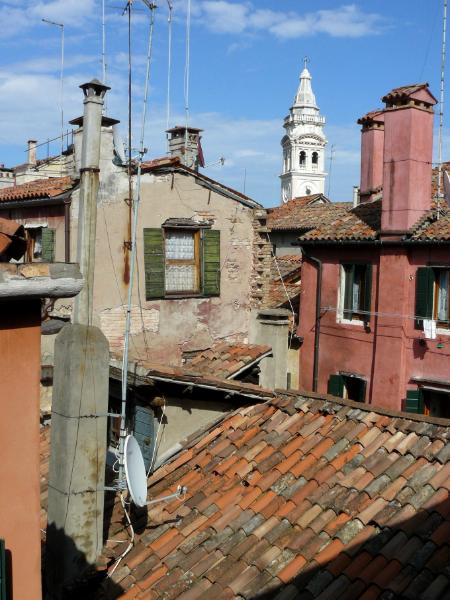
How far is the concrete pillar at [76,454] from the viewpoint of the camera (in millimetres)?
6590

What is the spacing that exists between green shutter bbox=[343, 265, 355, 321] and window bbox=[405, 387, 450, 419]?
2849 mm

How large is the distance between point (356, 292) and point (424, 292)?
242 cm

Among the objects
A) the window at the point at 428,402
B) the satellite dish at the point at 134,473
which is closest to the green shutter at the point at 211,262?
the satellite dish at the point at 134,473

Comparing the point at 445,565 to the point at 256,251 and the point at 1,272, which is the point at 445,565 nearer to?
the point at 1,272

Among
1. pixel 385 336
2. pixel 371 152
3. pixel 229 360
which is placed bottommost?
Result: pixel 385 336

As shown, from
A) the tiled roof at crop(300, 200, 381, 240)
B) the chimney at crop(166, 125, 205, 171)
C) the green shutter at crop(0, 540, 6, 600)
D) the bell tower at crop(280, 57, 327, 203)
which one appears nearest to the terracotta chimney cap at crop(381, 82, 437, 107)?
the tiled roof at crop(300, 200, 381, 240)

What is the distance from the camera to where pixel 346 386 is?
18.9 meters

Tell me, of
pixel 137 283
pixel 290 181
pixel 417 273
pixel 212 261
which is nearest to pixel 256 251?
pixel 212 261

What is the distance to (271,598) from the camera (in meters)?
5.83

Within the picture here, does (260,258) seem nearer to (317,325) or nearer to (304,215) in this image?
(317,325)

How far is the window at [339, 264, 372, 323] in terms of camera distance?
59.5 feet

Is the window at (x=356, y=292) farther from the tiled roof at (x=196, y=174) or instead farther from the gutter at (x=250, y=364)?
the gutter at (x=250, y=364)

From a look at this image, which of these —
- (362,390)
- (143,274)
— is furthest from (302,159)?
(143,274)

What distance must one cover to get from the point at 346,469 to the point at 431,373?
10.3m
